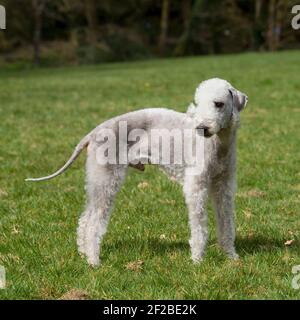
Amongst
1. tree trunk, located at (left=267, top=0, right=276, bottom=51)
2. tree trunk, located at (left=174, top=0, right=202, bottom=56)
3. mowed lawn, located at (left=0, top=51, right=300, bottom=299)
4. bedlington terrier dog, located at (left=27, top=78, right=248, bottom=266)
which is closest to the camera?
mowed lawn, located at (left=0, top=51, right=300, bottom=299)

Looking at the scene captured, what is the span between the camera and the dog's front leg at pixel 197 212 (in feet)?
16.2

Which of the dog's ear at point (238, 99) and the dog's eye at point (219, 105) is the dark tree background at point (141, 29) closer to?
the dog's ear at point (238, 99)

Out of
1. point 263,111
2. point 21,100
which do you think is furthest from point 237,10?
point 263,111

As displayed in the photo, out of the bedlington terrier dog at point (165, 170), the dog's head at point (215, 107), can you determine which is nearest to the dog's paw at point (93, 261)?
the bedlington terrier dog at point (165, 170)

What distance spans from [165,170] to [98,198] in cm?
57

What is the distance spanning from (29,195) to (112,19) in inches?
1368

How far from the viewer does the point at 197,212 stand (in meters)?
4.94

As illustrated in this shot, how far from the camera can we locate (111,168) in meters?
5.05

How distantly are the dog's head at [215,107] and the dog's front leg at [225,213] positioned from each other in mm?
561

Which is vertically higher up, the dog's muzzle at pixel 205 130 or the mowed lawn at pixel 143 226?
the dog's muzzle at pixel 205 130

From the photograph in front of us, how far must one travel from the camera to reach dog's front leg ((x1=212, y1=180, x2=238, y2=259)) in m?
5.14

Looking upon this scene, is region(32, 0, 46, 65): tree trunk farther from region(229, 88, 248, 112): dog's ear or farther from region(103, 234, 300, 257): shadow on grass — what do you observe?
region(229, 88, 248, 112): dog's ear

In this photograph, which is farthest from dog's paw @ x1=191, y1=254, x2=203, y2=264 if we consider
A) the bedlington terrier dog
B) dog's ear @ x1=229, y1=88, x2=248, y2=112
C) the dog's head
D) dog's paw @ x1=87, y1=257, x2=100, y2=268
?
dog's ear @ x1=229, y1=88, x2=248, y2=112

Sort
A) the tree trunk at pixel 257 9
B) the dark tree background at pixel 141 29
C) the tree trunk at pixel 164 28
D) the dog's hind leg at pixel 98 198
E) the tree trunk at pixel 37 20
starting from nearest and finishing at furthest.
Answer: the dog's hind leg at pixel 98 198, the tree trunk at pixel 37 20, the dark tree background at pixel 141 29, the tree trunk at pixel 257 9, the tree trunk at pixel 164 28
